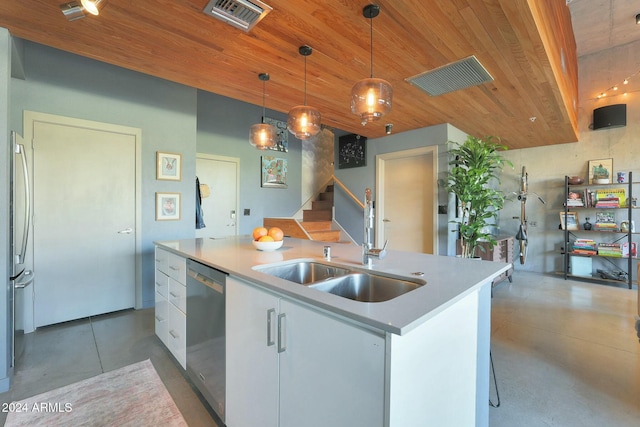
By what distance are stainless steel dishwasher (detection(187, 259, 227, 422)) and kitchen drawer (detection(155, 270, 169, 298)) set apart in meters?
0.47

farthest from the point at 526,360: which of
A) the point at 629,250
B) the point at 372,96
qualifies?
the point at 629,250

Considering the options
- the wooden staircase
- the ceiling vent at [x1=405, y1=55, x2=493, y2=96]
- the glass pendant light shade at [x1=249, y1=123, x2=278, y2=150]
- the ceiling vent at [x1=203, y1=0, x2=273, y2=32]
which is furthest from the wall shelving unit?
the ceiling vent at [x1=203, y1=0, x2=273, y2=32]

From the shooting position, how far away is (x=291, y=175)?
18.8 feet

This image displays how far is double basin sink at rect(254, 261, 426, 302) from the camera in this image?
4.24ft

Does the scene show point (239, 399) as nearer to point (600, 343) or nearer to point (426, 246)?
Result: point (600, 343)

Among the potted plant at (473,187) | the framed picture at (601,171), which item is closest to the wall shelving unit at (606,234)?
the framed picture at (601,171)

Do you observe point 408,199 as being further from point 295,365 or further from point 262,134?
point 295,365

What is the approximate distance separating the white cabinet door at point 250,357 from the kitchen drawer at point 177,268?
631 millimetres

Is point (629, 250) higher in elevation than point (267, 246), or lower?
lower

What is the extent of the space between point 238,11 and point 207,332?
1.97m

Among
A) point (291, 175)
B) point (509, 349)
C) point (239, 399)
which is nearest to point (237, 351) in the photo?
point (239, 399)

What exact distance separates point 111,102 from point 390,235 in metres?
4.32

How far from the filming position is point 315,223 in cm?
506

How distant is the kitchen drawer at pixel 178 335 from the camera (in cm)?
189
